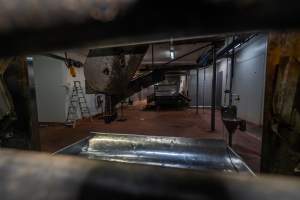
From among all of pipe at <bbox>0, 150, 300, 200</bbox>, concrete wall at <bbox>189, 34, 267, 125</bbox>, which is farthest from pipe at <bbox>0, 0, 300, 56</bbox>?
concrete wall at <bbox>189, 34, 267, 125</bbox>

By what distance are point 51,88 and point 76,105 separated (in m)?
0.80

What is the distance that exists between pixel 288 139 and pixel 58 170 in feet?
2.87

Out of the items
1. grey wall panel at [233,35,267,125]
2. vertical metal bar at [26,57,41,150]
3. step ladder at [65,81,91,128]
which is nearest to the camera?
vertical metal bar at [26,57,41,150]

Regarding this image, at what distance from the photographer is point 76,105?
508 cm

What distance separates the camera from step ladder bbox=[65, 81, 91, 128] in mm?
4744

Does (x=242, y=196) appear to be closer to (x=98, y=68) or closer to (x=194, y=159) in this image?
(x=98, y=68)

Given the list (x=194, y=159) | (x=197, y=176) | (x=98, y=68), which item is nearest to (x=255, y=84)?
(x=194, y=159)

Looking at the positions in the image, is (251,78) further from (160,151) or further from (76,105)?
(76,105)

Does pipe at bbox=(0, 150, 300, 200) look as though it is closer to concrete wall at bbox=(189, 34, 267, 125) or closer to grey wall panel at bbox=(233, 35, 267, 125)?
concrete wall at bbox=(189, 34, 267, 125)

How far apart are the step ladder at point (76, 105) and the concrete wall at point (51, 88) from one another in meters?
0.15

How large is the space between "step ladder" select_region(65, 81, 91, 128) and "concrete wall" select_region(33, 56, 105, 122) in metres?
0.15

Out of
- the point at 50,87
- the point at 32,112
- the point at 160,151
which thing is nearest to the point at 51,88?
the point at 50,87

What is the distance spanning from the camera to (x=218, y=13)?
Result: 0.15m

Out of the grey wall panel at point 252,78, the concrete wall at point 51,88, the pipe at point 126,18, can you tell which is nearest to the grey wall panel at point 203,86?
the grey wall panel at point 252,78
